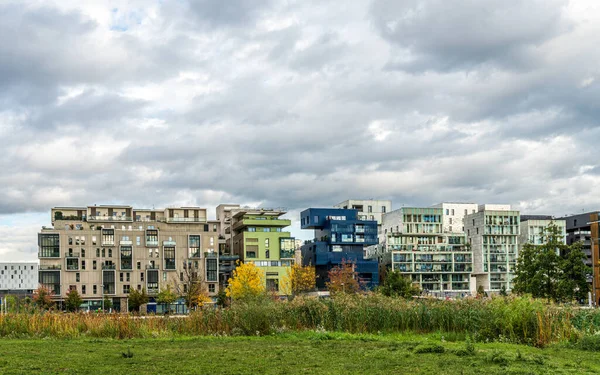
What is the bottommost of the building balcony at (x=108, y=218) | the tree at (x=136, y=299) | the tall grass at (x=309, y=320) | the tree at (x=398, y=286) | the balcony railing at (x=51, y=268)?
the tree at (x=136, y=299)

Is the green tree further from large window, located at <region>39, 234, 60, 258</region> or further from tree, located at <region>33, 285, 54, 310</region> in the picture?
large window, located at <region>39, 234, 60, 258</region>

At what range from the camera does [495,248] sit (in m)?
144

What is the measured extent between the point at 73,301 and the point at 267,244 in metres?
36.1

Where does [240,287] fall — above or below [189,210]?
below

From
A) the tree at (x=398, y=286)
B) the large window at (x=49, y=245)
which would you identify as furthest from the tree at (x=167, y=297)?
the tree at (x=398, y=286)

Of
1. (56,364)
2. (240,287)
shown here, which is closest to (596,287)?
(240,287)

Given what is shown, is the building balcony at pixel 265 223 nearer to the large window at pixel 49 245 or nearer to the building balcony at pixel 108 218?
the building balcony at pixel 108 218

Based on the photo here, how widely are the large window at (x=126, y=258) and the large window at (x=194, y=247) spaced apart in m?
9.85

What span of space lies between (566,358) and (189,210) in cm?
10774

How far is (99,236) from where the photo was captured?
116m

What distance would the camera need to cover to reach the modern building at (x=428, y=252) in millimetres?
136375

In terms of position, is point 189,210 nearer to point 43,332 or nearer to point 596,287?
point 596,287

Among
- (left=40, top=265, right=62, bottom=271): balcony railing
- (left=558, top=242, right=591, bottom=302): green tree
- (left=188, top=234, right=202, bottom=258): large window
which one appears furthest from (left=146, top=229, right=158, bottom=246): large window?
(left=558, top=242, right=591, bottom=302): green tree

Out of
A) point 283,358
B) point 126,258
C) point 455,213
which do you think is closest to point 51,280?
A: point 126,258
